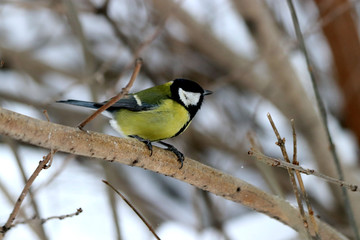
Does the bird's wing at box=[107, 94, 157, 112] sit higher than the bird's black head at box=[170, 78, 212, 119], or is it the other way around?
the bird's black head at box=[170, 78, 212, 119]

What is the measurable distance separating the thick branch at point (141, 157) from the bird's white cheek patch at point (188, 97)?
385 mm

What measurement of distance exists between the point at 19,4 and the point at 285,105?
1.62m

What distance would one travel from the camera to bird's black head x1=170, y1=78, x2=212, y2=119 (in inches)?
70.4

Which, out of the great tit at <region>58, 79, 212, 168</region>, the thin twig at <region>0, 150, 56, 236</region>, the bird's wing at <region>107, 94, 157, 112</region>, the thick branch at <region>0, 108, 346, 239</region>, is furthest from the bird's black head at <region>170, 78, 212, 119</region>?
the thin twig at <region>0, 150, 56, 236</region>

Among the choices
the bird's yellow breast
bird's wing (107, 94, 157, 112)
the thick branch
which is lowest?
the thick branch

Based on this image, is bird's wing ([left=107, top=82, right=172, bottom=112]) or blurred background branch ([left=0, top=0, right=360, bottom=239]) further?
blurred background branch ([left=0, top=0, right=360, bottom=239])

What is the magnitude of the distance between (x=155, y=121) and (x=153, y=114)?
3cm

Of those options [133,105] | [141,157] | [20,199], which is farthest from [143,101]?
[20,199]

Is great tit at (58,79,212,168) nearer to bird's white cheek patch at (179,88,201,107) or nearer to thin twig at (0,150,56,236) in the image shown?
bird's white cheek patch at (179,88,201,107)

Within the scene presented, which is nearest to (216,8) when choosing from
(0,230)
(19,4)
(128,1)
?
(128,1)

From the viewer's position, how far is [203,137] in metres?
3.18

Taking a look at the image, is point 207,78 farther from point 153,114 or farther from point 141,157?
point 141,157

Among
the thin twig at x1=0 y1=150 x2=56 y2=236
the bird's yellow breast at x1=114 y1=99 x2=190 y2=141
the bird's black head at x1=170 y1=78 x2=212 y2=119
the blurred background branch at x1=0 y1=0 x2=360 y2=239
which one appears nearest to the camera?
the thin twig at x1=0 y1=150 x2=56 y2=236

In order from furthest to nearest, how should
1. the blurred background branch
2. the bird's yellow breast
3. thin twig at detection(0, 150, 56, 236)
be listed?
1. the blurred background branch
2. the bird's yellow breast
3. thin twig at detection(0, 150, 56, 236)
